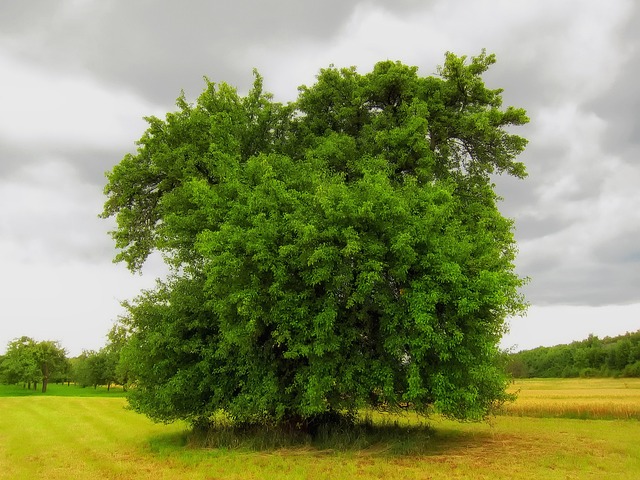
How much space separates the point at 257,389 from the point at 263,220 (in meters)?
6.38

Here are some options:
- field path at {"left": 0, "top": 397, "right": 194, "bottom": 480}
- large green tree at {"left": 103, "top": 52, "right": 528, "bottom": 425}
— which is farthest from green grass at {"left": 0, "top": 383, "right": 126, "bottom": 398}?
large green tree at {"left": 103, "top": 52, "right": 528, "bottom": 425}

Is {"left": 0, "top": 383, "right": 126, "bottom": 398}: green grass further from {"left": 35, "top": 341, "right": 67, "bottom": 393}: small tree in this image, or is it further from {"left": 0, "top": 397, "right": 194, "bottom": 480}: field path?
{"left": 0, "top": 397, "right": 194, "bottom": 480}: field path

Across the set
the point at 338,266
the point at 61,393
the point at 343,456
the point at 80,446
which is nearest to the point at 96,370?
the point at 61,393

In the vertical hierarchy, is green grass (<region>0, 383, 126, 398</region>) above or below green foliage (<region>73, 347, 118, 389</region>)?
below

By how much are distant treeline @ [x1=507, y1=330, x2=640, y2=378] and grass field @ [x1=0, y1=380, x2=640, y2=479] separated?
77435 mm

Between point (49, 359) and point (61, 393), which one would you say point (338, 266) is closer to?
point (61, 393)

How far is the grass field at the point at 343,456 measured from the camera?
Answer: 49.7 feet

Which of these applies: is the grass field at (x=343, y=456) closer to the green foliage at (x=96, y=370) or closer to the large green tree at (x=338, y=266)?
the large green tree at (x=338, y=266)

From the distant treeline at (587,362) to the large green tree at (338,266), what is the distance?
82.0 metres

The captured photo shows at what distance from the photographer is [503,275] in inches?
688

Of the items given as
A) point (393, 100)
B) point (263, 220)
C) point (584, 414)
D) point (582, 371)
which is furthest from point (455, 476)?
point (582, 371)

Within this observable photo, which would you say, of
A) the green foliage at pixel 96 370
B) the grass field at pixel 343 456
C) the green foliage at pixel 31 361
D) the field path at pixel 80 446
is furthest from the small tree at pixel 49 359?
the grass field at pixel 343 456

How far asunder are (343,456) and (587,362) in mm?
127526

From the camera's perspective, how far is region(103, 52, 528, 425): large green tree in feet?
55.5
